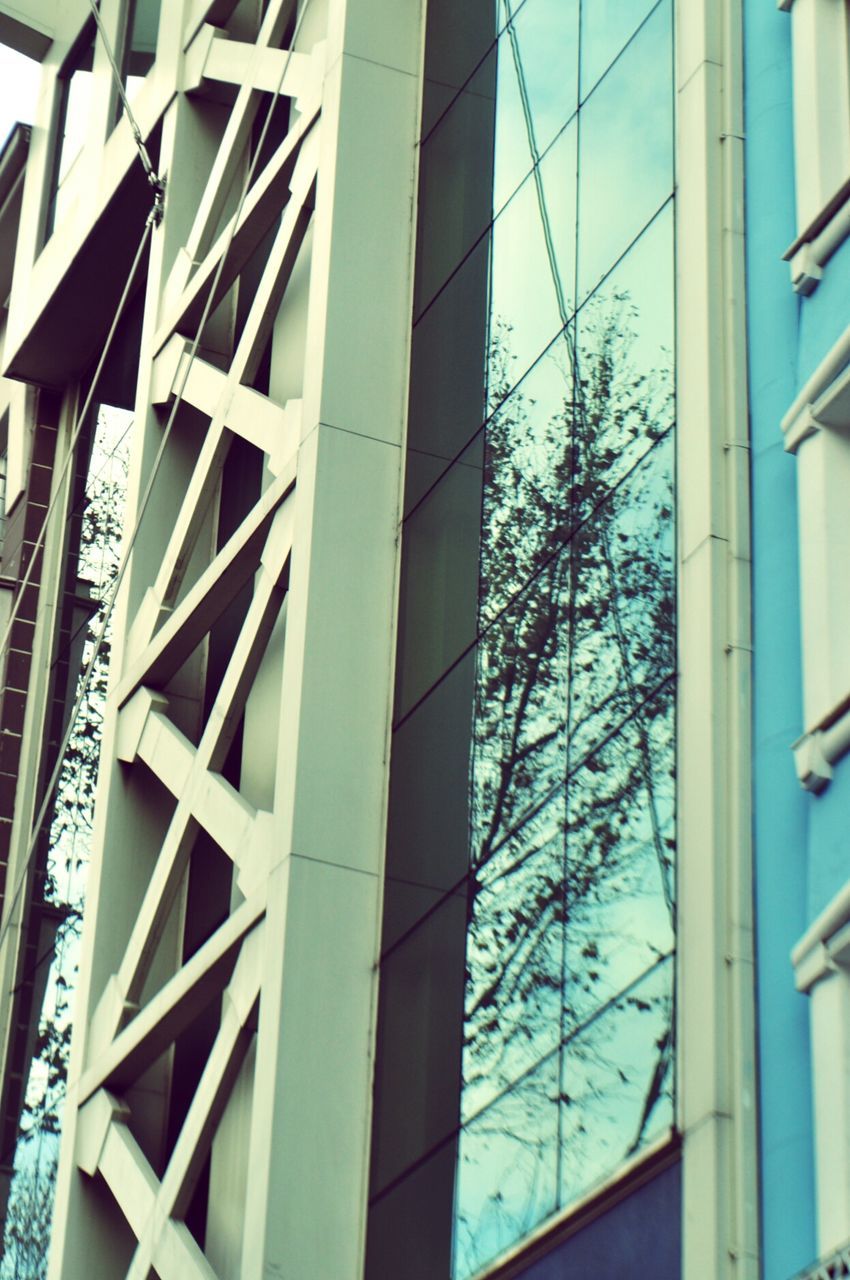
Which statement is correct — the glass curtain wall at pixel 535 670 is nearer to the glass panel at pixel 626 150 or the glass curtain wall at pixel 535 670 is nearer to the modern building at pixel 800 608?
the glass panel at pixel 626 150

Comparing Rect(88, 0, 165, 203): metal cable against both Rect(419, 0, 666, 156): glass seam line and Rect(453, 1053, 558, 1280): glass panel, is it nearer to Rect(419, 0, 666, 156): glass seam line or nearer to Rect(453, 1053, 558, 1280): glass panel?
Rect(419, 0, 666, 156): glass seam line

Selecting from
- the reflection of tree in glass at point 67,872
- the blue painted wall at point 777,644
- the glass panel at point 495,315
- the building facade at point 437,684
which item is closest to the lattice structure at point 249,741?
the building facade at point 437,684

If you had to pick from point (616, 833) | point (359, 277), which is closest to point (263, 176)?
point (359, 277)

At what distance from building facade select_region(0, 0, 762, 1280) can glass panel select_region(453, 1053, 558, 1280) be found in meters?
0.04

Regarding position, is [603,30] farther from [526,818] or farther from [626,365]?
[526,818]

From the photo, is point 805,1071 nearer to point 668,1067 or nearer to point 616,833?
point 668,1067

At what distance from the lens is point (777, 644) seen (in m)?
11.3

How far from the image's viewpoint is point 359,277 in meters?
18.2

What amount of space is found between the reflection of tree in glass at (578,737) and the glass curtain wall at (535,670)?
0.02 meters

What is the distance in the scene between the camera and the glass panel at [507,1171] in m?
12.6

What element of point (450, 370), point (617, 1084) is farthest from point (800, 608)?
point (450, 370)

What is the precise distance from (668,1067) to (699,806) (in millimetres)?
1297

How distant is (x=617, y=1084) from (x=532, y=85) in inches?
312

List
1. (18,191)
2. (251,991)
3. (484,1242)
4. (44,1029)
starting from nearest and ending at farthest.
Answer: (484,1242), (251,991), (44,1029), (18,191)
